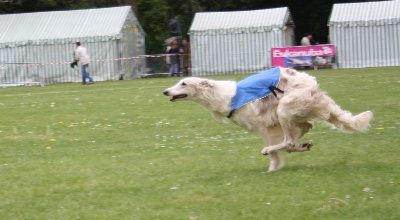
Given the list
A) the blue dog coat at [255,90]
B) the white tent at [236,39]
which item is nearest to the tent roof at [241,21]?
the white tent at [236,39]

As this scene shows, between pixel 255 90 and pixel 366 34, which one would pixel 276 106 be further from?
pixel 366 34

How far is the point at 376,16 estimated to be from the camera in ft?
127

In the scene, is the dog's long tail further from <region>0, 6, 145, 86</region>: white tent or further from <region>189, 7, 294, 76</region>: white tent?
<region>0, 6, 145, 86</region>: white tent

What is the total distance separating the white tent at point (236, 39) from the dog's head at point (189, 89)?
29.2 meters

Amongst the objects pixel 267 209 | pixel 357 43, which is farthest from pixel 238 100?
pixel 357 43

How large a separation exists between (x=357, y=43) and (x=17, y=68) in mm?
17994

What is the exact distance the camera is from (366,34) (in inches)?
1523

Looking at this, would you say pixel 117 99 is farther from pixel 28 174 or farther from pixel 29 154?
pixel 28 174

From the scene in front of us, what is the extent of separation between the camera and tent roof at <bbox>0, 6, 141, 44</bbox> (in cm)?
4044

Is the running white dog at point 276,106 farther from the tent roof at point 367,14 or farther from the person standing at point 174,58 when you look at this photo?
the person standing at point 174,58

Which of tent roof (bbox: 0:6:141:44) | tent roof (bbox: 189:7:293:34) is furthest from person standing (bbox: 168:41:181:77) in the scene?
tent roof (bbox: 0:6:141:44)

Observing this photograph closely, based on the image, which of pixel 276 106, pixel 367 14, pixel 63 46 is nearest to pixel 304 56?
pixel 367 14

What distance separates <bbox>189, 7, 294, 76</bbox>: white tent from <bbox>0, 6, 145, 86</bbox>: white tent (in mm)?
3936

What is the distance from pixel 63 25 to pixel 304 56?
1312cm
